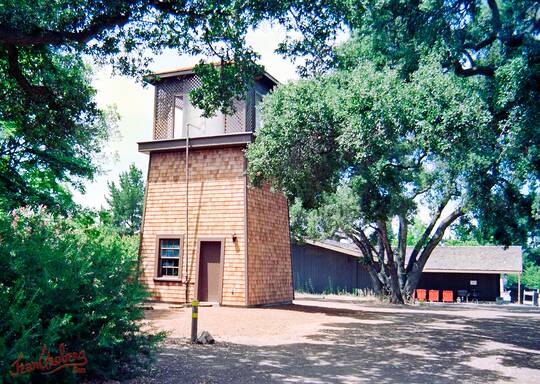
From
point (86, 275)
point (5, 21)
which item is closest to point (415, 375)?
point (86, 275)

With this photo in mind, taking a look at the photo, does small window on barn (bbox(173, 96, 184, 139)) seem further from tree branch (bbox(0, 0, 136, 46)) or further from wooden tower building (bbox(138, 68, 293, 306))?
tree branch (bbox(0, 0, 136, 46))

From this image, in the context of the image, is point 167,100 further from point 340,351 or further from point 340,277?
point 340,277

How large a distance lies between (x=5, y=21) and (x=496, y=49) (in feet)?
40.8

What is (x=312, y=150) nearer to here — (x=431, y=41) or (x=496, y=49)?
(x=431, y=41)

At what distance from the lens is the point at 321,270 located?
3375cm

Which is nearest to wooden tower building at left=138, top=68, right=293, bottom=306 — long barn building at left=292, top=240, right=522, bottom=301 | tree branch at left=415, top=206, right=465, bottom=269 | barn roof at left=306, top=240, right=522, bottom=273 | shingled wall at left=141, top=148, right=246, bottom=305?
shingled wall at left=141, top=148, right=246, bottom=305

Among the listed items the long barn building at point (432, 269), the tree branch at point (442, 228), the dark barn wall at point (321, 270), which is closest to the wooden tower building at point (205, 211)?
the tree branch at point (442, 228)

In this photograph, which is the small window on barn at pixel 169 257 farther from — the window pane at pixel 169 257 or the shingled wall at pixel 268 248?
the shingled wall at pixel 268 248

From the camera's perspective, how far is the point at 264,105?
1466 cm

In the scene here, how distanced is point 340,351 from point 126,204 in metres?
43.1

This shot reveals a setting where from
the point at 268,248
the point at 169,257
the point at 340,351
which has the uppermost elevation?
the point at 268,248

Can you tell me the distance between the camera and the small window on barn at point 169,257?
1809 centimetres

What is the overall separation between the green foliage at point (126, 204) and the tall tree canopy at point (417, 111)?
36.8 m

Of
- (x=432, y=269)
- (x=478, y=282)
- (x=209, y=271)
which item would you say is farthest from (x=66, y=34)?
(x=478, y=282)
